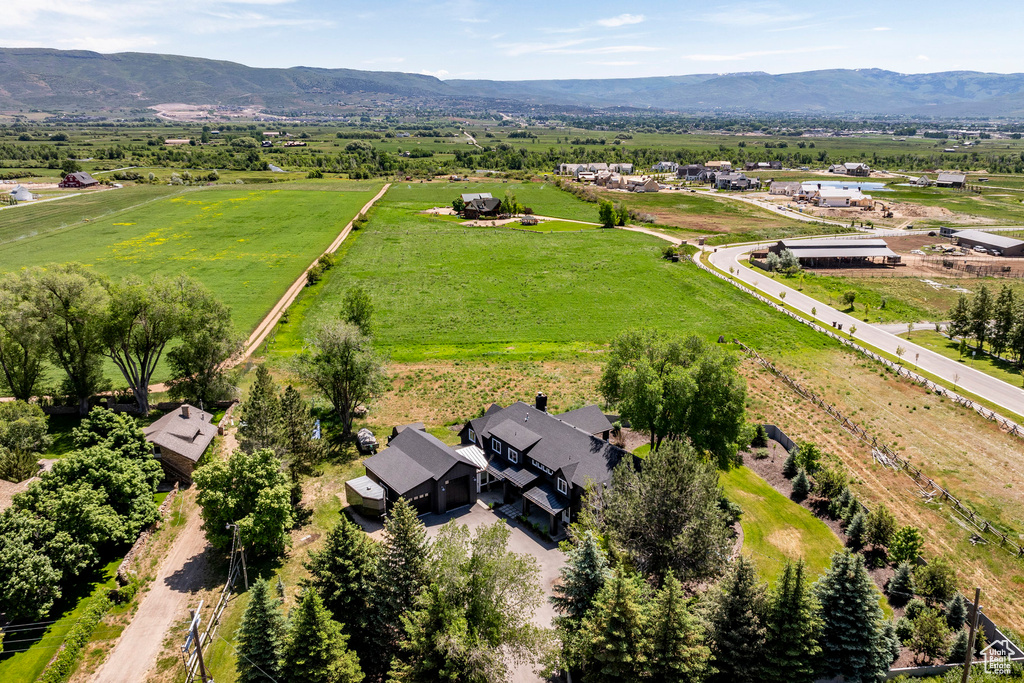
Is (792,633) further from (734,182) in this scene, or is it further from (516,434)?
(734,182)

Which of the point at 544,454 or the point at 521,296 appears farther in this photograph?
the point at 521,296

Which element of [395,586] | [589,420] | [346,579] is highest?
[346,579]

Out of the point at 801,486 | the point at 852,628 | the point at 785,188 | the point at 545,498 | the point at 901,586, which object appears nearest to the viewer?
the point at 852,628

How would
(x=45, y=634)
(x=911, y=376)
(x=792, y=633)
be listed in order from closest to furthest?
(x=792, y=633)
(x=45, y=634)
(x=911, y=376)

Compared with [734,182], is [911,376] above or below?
below

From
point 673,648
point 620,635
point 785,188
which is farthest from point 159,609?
point 785,188

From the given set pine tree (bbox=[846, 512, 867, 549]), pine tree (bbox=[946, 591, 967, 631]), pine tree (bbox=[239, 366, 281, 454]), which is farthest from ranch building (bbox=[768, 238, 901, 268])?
pine tree (bbox=[239, 366, 281, 454])

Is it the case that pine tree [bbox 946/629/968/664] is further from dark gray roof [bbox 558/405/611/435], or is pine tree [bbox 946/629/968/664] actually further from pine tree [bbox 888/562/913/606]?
dark gray roof [bbox 558/405/611/435]
